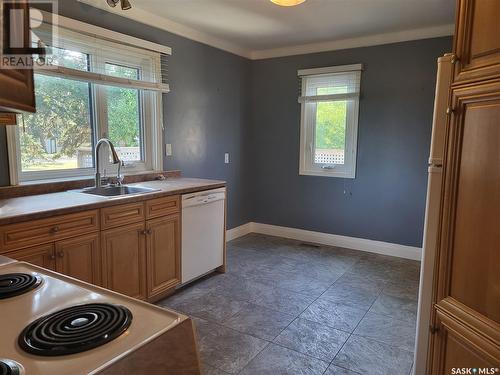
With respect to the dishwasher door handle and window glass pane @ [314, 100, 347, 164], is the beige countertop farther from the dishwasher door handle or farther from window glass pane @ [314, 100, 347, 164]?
window glass pane @ [314, 100, 347, 164]

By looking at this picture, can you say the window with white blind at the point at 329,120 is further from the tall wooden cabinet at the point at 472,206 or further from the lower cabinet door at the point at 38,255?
the lower cabinet door at the point at 38,255

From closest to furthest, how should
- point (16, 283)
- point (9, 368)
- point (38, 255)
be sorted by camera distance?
point (9, 368), point (16, 283), point (38, 255)

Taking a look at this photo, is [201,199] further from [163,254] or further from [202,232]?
[163,254]

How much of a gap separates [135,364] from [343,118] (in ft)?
12.7

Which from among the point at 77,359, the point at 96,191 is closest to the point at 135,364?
the point at 77,359

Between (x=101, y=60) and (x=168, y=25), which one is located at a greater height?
(x=168, y=25)

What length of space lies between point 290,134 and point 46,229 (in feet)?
10.6

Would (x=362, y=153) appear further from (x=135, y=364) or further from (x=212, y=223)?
(x=135, y=364)

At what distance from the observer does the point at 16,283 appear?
3.50 ft

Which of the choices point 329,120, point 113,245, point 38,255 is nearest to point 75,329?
point 38,255

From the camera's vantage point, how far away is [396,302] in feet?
9.51

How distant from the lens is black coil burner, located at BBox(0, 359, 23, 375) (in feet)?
2.21

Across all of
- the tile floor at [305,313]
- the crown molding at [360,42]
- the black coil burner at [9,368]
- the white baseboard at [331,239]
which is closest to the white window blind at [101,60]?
the crown molding at [360,42]

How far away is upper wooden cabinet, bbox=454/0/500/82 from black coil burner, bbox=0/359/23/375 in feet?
4.82
